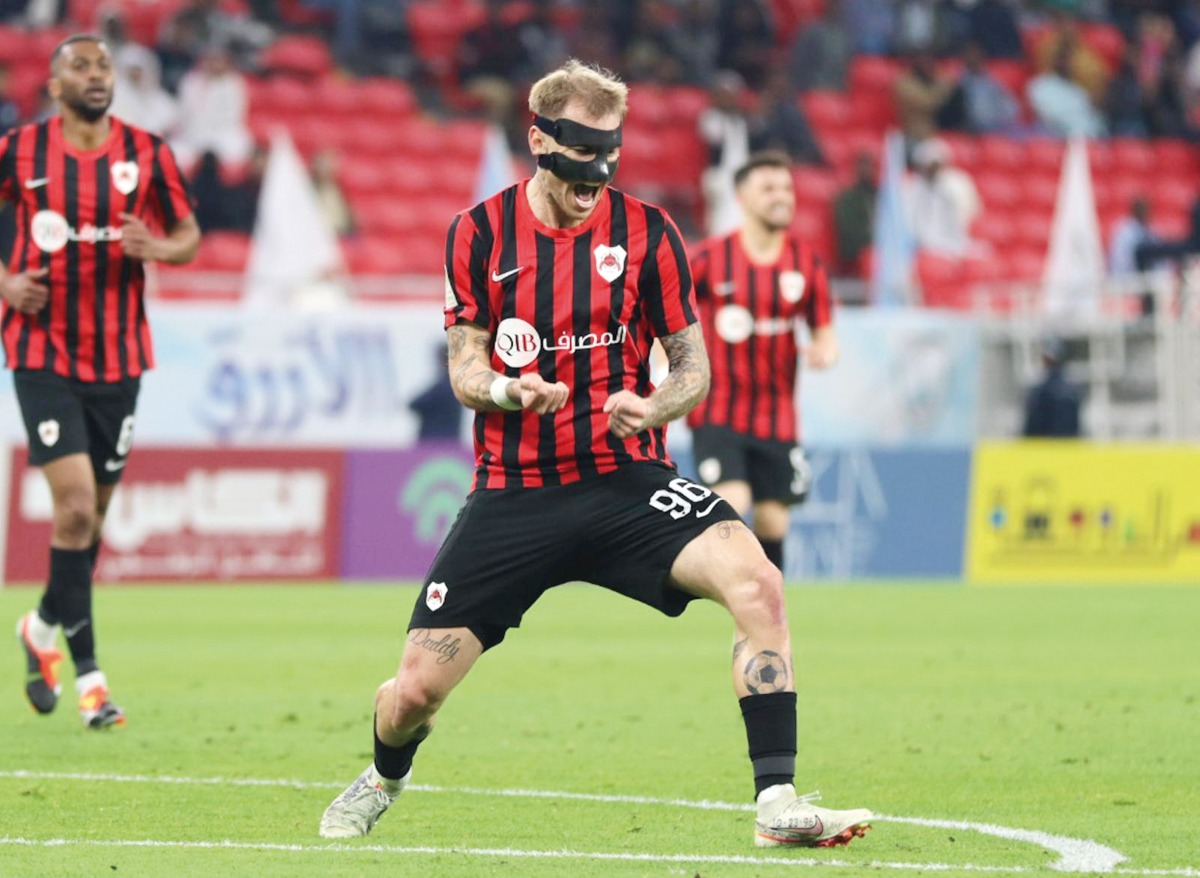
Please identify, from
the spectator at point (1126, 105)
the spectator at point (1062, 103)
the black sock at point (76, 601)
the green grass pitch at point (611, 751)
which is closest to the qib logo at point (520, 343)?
the green grass pitch at point (611, 751)

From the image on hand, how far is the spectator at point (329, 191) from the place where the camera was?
21.8 meters

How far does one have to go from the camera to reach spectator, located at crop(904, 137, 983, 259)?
24516 mm

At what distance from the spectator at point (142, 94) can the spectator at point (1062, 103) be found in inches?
462

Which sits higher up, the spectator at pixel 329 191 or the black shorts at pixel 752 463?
the spectator at pixel 329 191

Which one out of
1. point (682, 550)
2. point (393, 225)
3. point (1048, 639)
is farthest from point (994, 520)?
point (682, 550)

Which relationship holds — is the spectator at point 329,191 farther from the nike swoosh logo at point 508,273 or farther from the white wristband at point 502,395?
the white wristband at point 502,395

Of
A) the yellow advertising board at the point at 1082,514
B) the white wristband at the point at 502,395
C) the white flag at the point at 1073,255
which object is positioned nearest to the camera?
the white wristband at the point at 502,395

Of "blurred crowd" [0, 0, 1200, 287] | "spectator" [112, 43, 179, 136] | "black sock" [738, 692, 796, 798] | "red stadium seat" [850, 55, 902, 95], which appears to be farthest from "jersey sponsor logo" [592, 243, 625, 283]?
"red stadium seat" [850, 55, 902, 95]

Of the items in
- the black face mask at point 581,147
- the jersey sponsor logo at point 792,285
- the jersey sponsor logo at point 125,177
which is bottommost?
the jersey sponsor logo at point 792,285

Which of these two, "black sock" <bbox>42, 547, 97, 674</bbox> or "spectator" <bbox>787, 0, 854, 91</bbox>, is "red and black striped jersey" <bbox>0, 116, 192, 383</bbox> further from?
"spectator" <bbox>787, 0, 854, 91</bbox>

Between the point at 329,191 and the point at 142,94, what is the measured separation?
1.98 metres

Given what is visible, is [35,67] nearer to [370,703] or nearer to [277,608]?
[277,608]

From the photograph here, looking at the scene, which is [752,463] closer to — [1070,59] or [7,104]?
[7,104]

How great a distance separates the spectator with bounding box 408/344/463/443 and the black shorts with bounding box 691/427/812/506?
7.31 m
